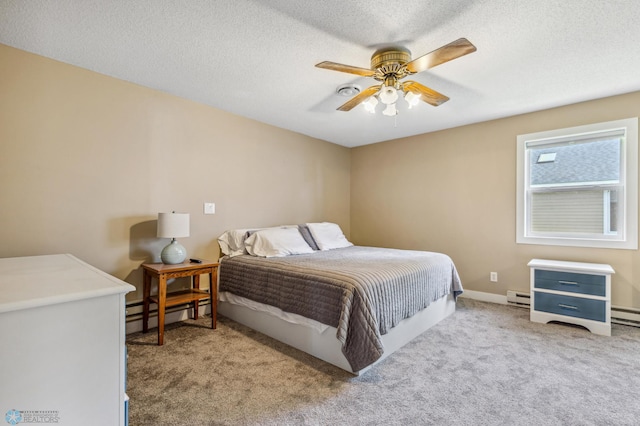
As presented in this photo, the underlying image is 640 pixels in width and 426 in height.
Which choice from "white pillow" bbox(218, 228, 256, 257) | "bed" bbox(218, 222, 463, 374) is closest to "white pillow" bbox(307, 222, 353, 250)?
"bed" bbox(218, 222, 463, 374)

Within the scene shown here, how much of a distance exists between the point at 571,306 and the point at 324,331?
246 cm

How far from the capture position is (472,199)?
3.82 metres

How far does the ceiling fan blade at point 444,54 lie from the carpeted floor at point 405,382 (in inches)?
81.1

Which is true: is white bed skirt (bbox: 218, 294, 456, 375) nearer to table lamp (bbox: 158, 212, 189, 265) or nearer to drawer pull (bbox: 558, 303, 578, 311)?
table lamp (bbox: 158, 212, 189, 265)

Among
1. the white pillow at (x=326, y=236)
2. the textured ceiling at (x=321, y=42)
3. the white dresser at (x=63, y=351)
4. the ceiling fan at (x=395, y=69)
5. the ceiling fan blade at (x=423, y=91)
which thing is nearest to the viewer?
the white dresser at (x=63, y=351)

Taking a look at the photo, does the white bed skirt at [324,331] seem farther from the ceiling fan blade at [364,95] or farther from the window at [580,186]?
the ceiling fan blade at [364,95]

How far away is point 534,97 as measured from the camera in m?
2.93

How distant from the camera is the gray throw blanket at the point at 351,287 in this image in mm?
1945

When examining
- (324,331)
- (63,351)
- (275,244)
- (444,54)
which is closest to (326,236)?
(275,244)

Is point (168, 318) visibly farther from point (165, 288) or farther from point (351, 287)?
point (351, 287)

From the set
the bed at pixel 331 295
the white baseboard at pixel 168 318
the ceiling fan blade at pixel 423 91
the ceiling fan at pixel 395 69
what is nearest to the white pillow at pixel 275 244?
the bed at pixel 331 295

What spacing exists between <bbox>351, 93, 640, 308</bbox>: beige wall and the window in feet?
0.32

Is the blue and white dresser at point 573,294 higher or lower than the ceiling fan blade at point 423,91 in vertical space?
lower

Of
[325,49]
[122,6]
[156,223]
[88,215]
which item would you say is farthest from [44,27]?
[325,49]
